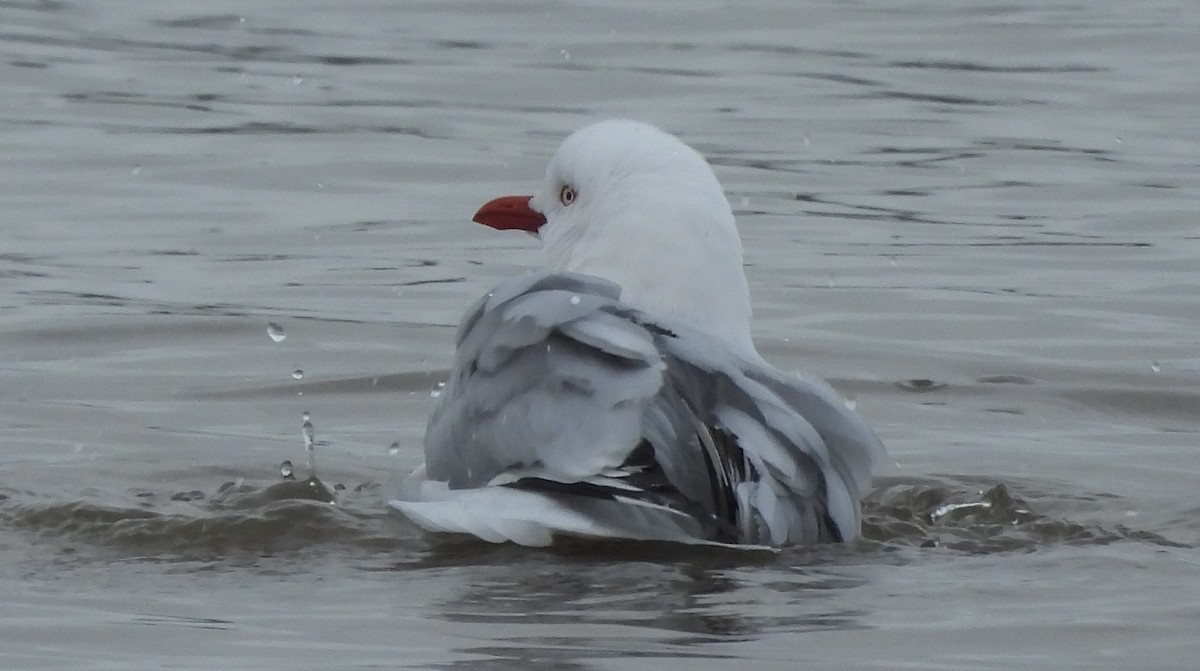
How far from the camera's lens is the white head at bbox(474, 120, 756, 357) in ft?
20.4

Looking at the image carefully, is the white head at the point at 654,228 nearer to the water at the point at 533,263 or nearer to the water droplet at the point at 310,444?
the water at the point at 533,263

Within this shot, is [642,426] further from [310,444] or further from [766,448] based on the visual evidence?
[310,444]

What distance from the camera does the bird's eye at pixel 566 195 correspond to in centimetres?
682

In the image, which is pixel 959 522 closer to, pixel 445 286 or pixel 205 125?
pixel 445 286

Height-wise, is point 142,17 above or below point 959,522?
above

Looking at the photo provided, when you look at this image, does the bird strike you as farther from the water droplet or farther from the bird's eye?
the water droplet

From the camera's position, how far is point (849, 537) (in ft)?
19.7

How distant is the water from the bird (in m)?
0.14

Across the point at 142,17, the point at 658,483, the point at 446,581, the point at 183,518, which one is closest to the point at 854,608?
the point at 658,483

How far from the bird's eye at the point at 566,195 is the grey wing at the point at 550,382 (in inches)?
34.6

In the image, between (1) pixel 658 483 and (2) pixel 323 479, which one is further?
(2) pixel 323 479

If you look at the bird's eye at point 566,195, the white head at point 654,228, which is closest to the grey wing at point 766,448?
the white head at point 654,228

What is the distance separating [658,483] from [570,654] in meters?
0.69

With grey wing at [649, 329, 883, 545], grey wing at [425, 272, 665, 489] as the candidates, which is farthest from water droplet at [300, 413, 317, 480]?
grey wing at [649, 329, 883, 545]
